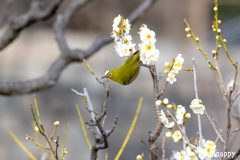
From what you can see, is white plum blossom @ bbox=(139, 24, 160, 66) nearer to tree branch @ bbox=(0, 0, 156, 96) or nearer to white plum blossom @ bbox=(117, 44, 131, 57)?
white plum blossom @ bbox=(117, 44, 131, 57)

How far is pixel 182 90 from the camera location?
97.3 inches

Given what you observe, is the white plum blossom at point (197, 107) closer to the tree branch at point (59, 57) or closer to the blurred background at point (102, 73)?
the tree branch at point (59, 57)

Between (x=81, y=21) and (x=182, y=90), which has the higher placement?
(x=81, y=21)

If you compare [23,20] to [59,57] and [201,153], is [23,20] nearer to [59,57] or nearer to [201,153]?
[59,57]

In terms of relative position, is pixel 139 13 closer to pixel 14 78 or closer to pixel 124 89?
pixel 124 89

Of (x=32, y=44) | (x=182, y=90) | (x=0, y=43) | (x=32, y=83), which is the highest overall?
(x=32, y=44)

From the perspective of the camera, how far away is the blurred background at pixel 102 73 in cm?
193

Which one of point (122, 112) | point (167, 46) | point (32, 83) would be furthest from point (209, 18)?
point (32, 83)

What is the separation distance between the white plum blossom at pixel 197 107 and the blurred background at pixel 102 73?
4.57 feet

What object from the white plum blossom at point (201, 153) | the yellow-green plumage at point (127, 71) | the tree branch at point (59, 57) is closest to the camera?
the white plum blossom at point (201, 153)

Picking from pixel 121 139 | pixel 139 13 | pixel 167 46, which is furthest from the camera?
pixel 167 46

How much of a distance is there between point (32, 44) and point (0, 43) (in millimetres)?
1562

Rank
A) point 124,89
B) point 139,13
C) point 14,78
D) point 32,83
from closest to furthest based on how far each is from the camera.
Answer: point 32,83 → point 139,13 → point 14,78 → point 124,89

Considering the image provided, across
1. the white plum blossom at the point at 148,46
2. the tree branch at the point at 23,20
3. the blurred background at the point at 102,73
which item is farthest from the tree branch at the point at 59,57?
the blurred background at the point at 102,73
